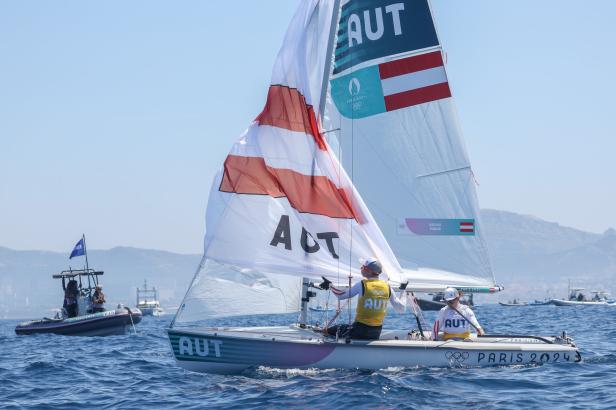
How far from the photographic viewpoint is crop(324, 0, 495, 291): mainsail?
18.7 meters

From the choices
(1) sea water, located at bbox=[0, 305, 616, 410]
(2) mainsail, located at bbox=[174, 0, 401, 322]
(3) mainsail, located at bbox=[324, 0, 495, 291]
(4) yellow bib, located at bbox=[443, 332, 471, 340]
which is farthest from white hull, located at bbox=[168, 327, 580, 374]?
(3) mainsail, located at bbox=[324, 0, 495, 291]

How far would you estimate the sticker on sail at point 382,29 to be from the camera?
746 inches

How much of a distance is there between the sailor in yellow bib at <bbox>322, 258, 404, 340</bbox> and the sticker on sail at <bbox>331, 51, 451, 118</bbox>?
382 cm

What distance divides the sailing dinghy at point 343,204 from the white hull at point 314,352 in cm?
2

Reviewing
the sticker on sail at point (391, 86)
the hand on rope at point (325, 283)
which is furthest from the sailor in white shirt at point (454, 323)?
the sticker on sail at point (391, 86)

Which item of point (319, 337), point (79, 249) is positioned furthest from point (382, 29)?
point (79, 249)

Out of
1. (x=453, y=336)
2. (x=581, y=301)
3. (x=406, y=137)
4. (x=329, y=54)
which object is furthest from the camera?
(x=581, y=301)

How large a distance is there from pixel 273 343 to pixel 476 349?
3.64 meters

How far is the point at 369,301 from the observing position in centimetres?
1620

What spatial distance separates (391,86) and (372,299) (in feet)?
16.1

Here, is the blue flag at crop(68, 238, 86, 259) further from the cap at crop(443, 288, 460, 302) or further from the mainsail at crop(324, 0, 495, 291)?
the cap at crop(443, 288, 460, 302)

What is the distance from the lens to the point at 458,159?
1895cm

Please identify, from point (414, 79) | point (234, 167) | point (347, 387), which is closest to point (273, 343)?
point (347, 387)

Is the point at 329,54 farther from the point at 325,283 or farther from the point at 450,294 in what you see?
the point at 450,294
